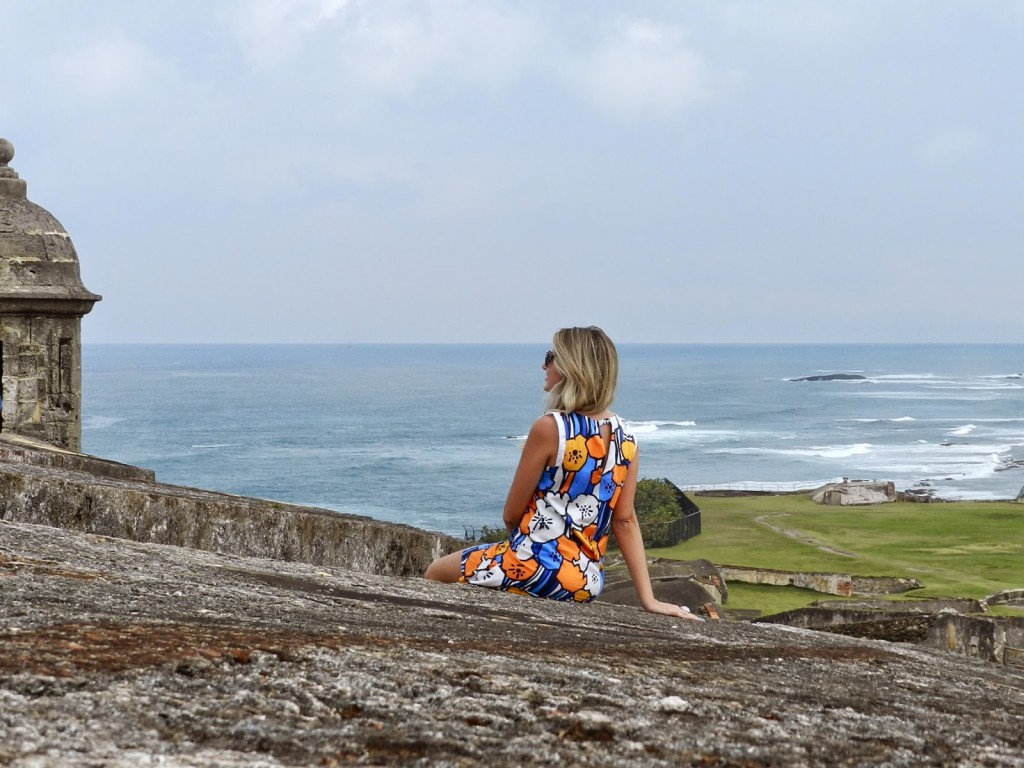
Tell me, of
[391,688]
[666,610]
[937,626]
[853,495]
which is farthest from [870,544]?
[391,688]

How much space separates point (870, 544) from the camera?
36.4 m

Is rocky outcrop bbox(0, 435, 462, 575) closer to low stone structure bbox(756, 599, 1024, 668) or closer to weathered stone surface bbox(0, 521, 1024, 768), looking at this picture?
weathered stone surface bbox(0, 521, 1024, 768)

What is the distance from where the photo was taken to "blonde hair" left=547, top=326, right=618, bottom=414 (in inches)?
192

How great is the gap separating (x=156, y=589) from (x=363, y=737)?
153cm

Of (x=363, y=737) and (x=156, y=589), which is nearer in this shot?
(x=363, y=737)

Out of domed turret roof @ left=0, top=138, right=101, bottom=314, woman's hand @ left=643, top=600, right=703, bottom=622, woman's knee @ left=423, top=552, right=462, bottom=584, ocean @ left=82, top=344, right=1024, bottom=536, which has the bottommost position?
ocean @ left=82, top=344, right=1024, bottom=536

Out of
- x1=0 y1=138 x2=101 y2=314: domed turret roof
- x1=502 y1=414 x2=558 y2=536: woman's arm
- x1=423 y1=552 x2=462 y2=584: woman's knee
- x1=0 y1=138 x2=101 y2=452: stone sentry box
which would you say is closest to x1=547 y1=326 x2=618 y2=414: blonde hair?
x1=502 y1=414 x2=558 y2=536: woman's arm

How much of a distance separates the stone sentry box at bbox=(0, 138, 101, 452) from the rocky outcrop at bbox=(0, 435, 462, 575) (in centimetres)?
625

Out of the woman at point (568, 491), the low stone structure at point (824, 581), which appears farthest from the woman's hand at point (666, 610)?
the low stone structure at point (824, 581)

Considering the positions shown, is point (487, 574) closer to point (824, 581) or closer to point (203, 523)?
point (203, 523)

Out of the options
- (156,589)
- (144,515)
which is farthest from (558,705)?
(144,515)

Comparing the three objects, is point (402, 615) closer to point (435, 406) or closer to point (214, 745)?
point (214, 745)

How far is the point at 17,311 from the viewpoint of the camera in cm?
1325

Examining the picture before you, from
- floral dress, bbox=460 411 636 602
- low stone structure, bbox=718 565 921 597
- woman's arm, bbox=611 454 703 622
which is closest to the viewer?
floral dress, bbox=460 411 636 602
